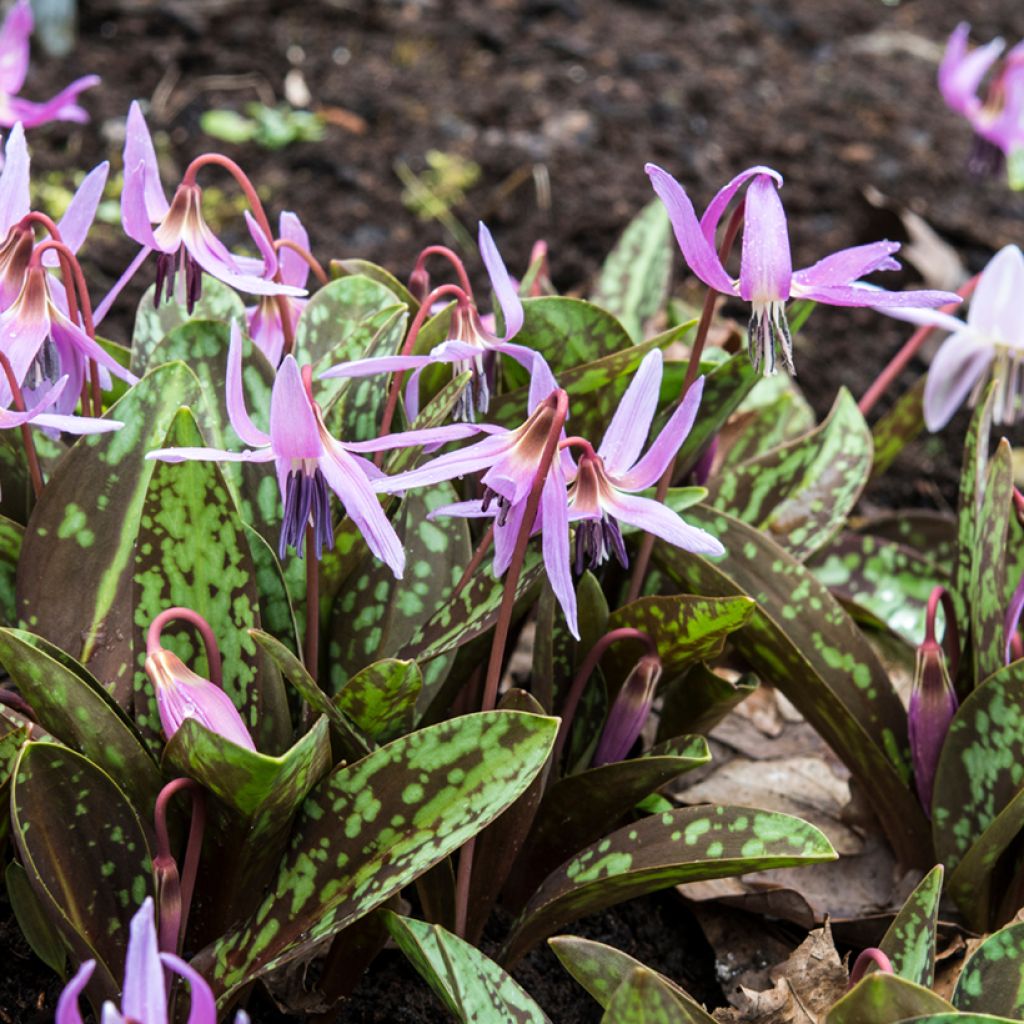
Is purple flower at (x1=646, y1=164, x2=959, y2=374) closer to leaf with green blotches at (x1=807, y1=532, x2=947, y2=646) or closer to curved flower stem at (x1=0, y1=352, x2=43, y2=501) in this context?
curved flower stem at (x1=0, y1=352, x2=43, y2=501)

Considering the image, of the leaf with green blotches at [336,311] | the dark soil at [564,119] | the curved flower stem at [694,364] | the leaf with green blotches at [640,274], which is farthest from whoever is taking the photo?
the dark soil at [564,119]

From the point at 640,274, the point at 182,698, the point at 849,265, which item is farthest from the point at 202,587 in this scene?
the point at 640,274

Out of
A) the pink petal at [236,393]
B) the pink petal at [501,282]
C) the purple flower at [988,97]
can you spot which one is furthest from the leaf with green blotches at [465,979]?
the purple flower at [988,97]

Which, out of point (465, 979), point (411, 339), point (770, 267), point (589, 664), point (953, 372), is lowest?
Result: point (465, 979)

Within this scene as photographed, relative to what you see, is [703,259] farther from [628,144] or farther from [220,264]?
[628,144]

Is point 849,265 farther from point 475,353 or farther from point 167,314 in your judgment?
point 167,314

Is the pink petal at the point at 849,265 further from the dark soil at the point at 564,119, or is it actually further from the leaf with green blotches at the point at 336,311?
the dark soil at the point at 564,119

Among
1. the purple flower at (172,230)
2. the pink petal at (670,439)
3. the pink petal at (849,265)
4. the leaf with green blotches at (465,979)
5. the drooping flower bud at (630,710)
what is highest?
the pink petal at (849,265)
